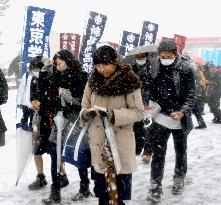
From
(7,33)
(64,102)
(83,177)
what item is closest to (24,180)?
(83,177)

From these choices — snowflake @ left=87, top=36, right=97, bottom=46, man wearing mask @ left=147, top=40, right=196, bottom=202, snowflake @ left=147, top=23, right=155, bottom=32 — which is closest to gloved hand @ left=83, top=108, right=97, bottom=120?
man wearing mask @ left=147, top=40, right=196, bottom=202

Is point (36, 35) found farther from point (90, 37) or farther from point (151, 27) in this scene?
point (151, 27)

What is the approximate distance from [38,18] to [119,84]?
295 inches

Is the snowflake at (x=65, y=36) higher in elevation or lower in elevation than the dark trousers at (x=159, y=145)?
higher

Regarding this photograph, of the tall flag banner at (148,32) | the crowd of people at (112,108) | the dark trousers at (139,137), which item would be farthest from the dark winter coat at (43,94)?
the tall flag banner at (148,32)

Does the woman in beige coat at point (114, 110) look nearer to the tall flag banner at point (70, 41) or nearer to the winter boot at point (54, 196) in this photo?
the winter boot at point (54, 196)

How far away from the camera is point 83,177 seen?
16.2 ft

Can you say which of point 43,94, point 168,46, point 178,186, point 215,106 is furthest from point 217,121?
point 43,94

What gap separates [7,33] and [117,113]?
75407 mm

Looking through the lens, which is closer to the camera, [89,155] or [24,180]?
[89,155]

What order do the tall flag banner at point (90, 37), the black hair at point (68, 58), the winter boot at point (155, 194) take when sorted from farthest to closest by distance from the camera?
the tall flag banner at point (90, 37) < the winter boot at point (155, 194) < the black hair at point (68, 58)

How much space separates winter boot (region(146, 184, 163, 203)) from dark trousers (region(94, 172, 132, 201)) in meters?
1.08

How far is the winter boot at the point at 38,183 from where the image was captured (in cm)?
548

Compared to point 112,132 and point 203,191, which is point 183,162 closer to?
point 203,191
